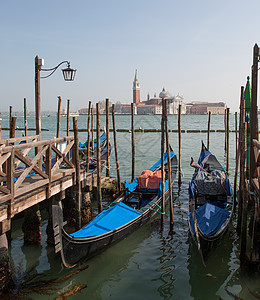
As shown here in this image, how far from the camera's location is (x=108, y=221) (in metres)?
5.11

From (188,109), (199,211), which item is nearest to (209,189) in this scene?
(199,211)

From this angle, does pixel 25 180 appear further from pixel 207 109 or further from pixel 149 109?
pixel 207 109

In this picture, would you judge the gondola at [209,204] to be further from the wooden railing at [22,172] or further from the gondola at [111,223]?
the wooden railing at [22,172]

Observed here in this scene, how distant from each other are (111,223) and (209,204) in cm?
176

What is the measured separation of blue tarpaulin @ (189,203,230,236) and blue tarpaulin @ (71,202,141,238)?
1170 mm

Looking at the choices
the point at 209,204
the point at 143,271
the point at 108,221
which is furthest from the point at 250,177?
the point at 108,221

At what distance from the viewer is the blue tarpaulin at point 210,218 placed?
16.0 feet

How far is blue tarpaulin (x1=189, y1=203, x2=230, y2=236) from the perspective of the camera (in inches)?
192

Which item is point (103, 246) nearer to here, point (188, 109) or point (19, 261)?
point (19, 261)

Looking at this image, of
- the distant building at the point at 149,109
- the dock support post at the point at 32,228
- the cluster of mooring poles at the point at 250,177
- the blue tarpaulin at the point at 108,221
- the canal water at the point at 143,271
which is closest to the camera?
the canal water at the point at 143,271

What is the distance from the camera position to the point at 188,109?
409 feet

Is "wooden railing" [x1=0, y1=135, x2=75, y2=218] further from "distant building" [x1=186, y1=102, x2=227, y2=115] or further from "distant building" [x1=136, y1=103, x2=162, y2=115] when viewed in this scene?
"distant building" [x1=186, y1=102, x2=227, y2=115]

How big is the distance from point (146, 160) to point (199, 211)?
10188mm

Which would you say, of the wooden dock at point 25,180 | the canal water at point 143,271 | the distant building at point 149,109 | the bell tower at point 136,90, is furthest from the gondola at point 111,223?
the bell tower at point 136,90
